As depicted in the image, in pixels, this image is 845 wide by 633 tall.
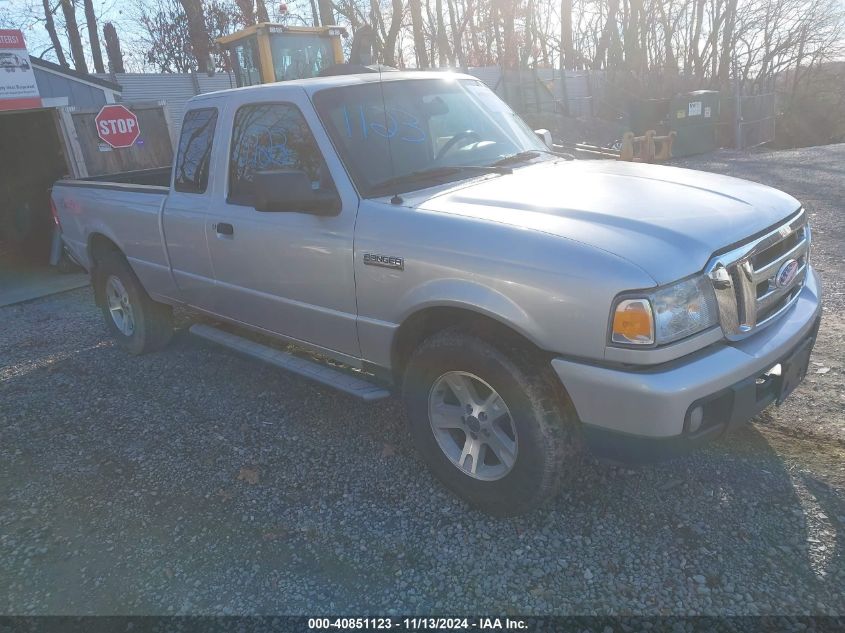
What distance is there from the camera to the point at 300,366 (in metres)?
3.69

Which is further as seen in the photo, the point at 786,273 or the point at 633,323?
the point at 786,273

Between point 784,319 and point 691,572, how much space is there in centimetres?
117

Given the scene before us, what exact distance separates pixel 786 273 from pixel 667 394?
104cm

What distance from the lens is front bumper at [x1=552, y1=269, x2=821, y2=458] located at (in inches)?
90.7

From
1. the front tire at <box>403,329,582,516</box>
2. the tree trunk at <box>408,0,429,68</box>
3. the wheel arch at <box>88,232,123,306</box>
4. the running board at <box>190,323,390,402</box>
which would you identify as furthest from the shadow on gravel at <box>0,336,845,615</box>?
the tree trunk at <box>408,0,429,68</box>

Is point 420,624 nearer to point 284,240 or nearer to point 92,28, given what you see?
point 284,240

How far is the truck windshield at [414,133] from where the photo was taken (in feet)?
10.9

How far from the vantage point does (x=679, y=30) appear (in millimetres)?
32562

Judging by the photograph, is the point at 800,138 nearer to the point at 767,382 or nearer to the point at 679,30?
the point at 679,30

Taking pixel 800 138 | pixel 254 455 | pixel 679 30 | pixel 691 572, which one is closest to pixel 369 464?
pixel 254 455

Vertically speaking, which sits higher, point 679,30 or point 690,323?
point 679,30

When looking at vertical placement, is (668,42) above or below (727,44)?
above

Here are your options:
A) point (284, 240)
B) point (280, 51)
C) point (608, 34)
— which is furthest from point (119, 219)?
point (608, 34)

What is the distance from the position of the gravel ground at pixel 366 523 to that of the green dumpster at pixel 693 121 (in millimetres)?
14538
